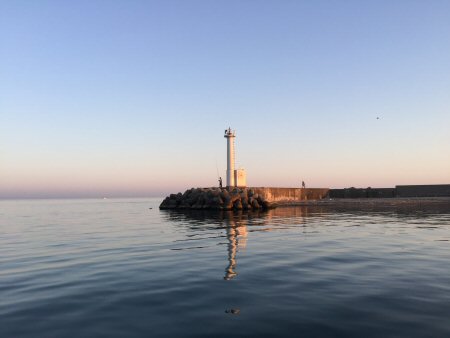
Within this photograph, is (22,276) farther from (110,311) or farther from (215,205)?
(215,205)

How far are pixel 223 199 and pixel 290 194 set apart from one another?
14547 mm

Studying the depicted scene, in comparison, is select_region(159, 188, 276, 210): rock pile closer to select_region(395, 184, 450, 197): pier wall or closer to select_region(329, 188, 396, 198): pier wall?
select_region(329, 188, 396, 198): pier wall

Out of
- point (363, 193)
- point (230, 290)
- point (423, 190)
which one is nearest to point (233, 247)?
point (230, 290)

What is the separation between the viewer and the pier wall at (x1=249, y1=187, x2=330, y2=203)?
40.7m

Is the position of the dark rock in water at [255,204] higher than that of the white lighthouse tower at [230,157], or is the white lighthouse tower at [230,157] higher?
the white lighthouse tower at [230,157]

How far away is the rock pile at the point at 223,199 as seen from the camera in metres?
33.9

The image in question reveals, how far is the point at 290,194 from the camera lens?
46.1 meters

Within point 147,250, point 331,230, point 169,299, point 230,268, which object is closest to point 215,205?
point 331,230

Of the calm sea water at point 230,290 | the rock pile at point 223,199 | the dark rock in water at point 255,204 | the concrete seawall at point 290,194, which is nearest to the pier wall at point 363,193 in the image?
the concrete seawall at point 290,194

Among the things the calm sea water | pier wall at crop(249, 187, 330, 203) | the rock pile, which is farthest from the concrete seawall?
the calm sea water

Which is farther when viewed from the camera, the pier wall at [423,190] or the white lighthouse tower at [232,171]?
the pier wall at [423,190]

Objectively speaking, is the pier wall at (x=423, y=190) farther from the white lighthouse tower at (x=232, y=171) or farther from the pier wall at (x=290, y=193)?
the white lighthouse tower at (x=232, y=171)

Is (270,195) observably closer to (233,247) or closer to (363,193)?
(363,193)

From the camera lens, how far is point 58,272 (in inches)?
331
